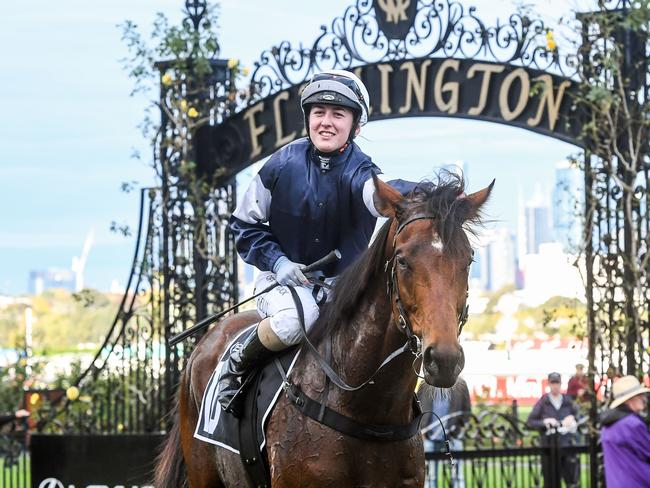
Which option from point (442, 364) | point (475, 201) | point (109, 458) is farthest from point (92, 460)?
Result: point (442, 364)

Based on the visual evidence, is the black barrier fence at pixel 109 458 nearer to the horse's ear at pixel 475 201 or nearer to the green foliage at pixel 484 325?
the horse's ear at pixel 475 201

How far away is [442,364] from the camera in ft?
12.5

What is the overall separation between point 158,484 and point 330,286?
1818mm

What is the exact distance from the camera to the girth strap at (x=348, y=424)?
14.8ft

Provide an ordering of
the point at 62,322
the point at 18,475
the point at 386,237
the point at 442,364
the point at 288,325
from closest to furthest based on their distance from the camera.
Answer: the point at 442,364
the point at 386,237
the point at 288,325
the point at 18,475
the point at 62,322

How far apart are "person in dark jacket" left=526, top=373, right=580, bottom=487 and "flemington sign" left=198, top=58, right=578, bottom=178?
245 cm

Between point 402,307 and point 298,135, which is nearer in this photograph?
point 402,307

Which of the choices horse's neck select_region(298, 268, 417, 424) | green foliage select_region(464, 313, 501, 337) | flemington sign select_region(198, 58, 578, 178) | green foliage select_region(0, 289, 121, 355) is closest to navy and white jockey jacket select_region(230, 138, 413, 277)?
horse's neck select_region(298, 268, 417, 424)

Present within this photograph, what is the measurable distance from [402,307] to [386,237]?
38 centimetres

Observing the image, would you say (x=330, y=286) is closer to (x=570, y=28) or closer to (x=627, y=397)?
(x=627, y=397)

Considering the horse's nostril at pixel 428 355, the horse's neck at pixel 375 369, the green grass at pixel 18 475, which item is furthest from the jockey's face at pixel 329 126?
the green grass at pixel 18 475

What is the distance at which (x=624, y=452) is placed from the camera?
7578mm

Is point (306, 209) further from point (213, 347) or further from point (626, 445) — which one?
point (626, 445)

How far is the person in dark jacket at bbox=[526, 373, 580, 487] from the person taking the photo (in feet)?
31.9
